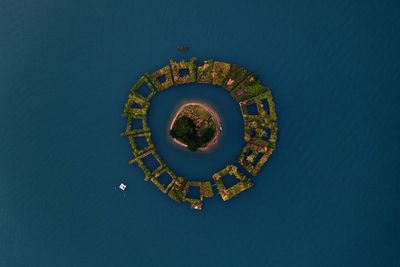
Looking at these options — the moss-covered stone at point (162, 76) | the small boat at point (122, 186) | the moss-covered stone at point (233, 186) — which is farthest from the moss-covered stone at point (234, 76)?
the small boat at point (122, 186)

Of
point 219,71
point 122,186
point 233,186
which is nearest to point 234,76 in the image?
point 219,71

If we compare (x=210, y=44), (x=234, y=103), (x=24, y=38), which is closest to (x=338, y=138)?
(x=234, y=103)

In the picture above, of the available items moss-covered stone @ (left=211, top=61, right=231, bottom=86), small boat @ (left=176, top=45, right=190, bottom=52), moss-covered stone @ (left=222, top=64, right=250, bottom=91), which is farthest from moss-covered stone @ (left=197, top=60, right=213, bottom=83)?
small boat @ (left=176, top=45, right=190, bottom=52)

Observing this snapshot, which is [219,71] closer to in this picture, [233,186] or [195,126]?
[195,126]

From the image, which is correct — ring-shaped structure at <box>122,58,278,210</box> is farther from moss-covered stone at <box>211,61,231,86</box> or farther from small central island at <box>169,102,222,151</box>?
small central island at <box>169,102,222,151</box>

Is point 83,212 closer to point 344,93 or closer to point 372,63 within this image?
point 344,93
